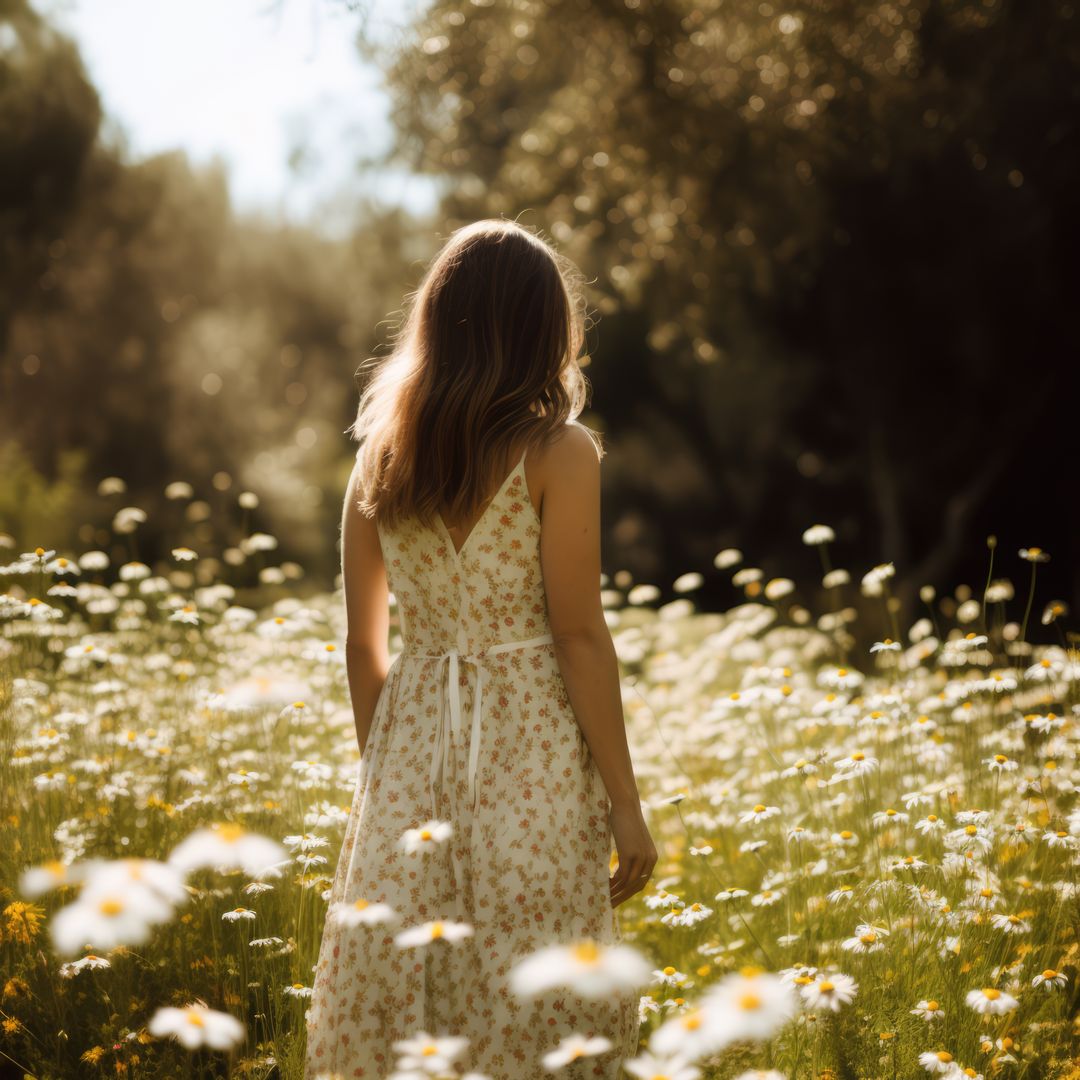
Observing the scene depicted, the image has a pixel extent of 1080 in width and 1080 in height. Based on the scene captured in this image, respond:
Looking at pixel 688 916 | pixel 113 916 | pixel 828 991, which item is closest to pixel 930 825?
pixel 688 916

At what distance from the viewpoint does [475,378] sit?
7.26 feet

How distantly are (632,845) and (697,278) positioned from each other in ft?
27.0

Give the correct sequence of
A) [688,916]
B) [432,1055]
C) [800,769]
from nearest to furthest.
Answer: [432,1055] → [688,916] → [800,769]

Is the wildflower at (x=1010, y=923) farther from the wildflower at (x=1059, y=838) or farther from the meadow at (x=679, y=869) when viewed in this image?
the wildflower at (x=1059, y=838)

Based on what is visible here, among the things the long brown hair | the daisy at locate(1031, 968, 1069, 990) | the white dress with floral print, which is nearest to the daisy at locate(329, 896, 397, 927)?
the white dress with floral print

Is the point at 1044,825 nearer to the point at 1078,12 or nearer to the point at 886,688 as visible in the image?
the point at 886,688

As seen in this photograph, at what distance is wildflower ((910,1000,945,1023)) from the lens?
2.41 meters

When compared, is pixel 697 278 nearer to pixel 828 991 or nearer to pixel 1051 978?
pixel 1051 978

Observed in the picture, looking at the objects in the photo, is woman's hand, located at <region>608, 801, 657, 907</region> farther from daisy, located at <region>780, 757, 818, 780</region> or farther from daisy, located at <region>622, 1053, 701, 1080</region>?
daisy, located at <region>780, 757, 818, 780</region>

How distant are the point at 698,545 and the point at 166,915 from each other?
→ 573 inches

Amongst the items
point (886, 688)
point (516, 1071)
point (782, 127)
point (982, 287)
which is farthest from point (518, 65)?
point (516, 1071)

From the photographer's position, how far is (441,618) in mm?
2346

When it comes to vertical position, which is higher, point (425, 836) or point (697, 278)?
point (697, 278)

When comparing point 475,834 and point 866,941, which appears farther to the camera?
point 866,941
